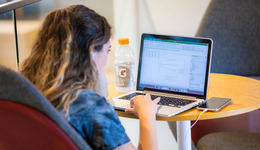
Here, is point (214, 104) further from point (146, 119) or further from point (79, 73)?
point (79, 73)

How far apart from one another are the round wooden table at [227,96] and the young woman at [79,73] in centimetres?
15

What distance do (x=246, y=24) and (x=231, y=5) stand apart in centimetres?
17

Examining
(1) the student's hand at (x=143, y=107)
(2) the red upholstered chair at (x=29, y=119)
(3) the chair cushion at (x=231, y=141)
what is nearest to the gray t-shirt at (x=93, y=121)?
(2) the red upholstered chair at (x=29, y=119)

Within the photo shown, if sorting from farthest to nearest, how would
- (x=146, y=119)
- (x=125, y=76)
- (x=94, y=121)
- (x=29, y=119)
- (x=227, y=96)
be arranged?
(x=125, y=76) → (x=227, y=96) → (x=146, y=119) → (x=94, y=121) → (x=29, y=119)

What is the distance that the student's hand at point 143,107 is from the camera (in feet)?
3.77

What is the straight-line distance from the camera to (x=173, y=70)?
146 centimetres

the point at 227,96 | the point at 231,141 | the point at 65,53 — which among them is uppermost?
the point at 65,53

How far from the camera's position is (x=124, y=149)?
35.3 inches

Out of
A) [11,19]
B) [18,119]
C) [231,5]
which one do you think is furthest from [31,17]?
[231,5]

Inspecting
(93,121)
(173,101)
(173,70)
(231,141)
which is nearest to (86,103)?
(93,121)

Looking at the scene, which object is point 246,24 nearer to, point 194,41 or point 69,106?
point 194,41

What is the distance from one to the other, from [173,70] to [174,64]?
3cm

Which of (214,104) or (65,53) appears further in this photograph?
(214,104)

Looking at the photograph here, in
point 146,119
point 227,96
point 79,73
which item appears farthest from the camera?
point 227,96
